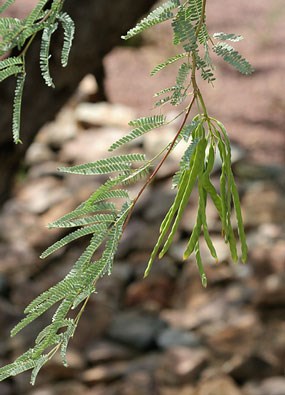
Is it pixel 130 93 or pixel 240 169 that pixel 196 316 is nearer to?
pixel 240 169

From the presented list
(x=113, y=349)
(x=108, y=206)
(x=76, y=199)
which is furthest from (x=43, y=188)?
(x=108, y=206)

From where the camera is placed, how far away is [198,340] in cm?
383

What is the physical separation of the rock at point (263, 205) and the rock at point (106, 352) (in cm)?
100

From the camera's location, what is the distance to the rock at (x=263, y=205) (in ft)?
14.8

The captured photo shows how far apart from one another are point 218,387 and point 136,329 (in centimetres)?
59

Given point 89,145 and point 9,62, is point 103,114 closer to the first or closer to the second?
point 89,145

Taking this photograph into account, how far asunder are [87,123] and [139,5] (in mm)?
2643

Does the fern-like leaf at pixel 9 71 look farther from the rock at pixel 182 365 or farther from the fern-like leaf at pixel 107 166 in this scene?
the rock at pixel 182 365

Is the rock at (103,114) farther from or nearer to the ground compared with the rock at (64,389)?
nearer to the ground

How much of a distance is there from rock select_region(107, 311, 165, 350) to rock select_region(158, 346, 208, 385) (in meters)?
0.17

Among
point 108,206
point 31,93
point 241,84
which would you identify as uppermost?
point 108,206

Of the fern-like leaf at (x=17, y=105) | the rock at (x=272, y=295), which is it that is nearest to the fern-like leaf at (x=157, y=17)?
the fern-like leaf at (x=17, y=105)

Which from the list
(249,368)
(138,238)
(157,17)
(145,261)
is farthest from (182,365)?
(157,17)

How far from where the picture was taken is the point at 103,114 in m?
5.64
